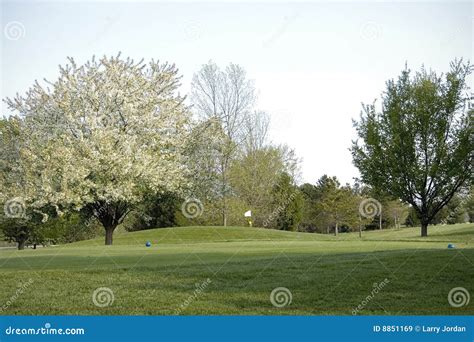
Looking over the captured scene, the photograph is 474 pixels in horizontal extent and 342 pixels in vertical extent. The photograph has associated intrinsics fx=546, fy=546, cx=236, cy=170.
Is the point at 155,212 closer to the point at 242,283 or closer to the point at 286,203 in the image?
the point at 286,203

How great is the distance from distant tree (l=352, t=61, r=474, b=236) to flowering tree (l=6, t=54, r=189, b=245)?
45.5ft

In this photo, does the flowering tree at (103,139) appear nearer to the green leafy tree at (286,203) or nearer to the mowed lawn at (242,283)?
the mowed lawn at (242,283)

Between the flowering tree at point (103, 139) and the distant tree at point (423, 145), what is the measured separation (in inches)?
546

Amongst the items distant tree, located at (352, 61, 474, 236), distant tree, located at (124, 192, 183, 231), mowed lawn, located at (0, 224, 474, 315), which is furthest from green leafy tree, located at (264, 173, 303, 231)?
mowed lawn, located at (0, 224, 474, 315)

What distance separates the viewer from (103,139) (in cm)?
3309

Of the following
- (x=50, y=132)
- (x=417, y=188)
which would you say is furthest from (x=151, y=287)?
(x=417, y=188)

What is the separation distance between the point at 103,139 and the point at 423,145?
21.6m

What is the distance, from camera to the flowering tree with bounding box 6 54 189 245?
1272 inches

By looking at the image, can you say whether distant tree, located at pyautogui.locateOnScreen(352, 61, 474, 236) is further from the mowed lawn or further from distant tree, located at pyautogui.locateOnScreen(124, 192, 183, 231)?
the mowed lawn

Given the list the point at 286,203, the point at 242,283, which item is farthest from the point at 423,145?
the point at 242,283

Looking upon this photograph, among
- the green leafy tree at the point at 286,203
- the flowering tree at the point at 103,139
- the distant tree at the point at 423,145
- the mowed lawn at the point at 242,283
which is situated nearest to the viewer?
the mowed lawn at the point at 242,283

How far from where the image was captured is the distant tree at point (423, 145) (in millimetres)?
37062

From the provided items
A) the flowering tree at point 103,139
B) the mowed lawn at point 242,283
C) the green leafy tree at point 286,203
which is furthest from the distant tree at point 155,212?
the mowed lawn at point 242,283

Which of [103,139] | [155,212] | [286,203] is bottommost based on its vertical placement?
[155,212]
